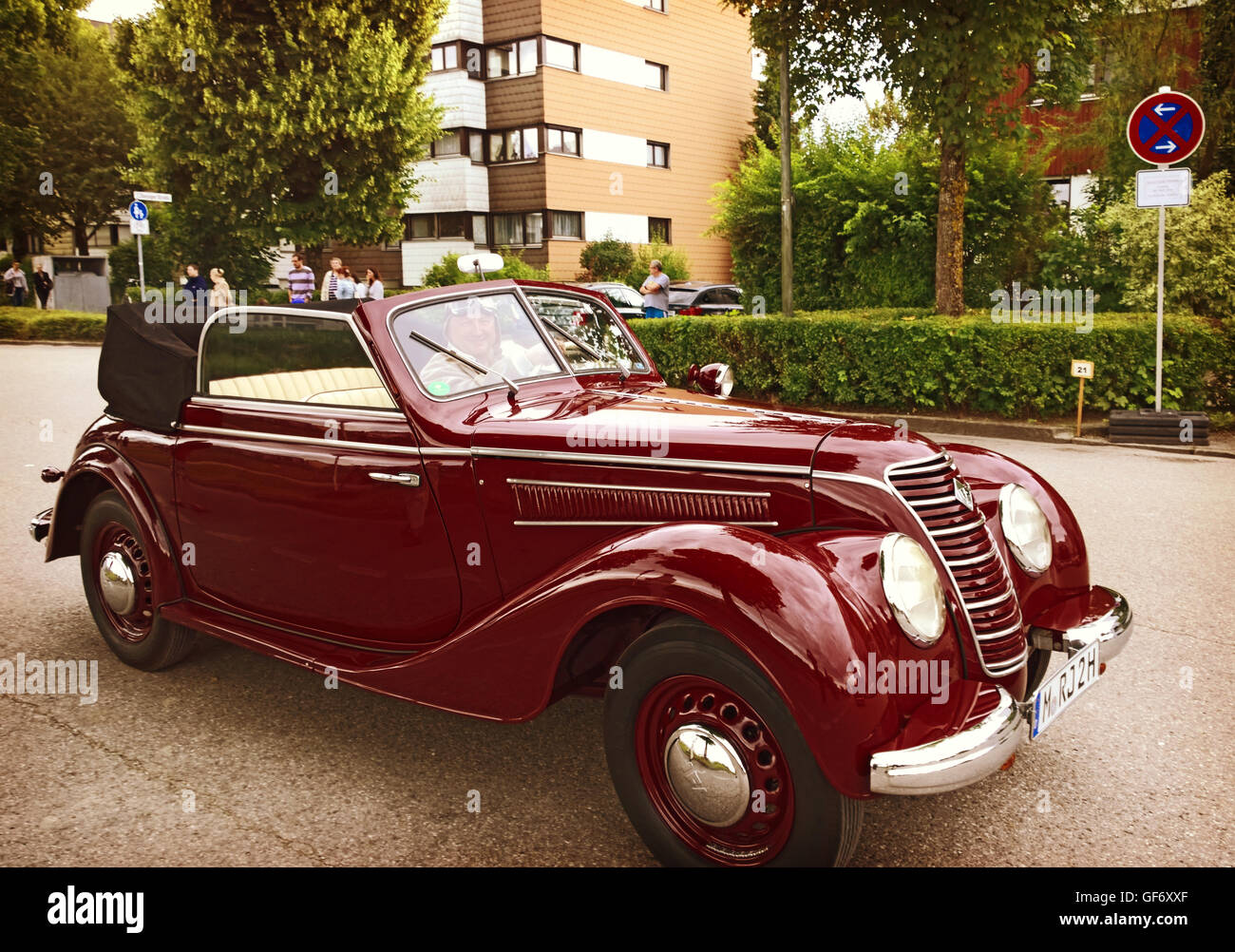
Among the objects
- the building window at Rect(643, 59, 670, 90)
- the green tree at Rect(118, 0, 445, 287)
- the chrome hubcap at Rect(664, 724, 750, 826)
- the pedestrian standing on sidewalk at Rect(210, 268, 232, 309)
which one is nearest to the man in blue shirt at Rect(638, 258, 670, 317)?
the pedestrian standing on sidewalk at Rect(210, 268, 232, 309)

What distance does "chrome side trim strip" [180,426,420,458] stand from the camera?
12.8 ft

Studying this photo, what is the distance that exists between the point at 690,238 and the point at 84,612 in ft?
118

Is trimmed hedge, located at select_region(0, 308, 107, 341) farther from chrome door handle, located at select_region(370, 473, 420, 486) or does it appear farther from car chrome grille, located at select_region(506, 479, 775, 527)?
car chrome grille, located at select_region(506, 479, 775, 527)

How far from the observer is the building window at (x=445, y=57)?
113 ft

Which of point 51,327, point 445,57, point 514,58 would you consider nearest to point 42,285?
point 51,327

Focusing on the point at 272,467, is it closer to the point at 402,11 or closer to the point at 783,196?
the point at 783,196

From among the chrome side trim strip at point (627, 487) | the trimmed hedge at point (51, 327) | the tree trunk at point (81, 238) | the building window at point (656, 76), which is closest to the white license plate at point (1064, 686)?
the chrome side trim strip at point (627, 487)

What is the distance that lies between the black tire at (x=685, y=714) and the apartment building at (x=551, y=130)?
104 feet

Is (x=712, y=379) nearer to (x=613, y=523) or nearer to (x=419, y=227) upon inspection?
(x=613, y=523)

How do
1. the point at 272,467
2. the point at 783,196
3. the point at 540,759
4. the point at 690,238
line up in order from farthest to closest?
the point at 690,238 < the point at 783,196 < the point at 272,467 < the point at 540,759

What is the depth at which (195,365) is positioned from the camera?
4719 mm

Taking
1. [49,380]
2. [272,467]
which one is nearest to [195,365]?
[272,467]

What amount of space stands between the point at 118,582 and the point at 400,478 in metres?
1.99

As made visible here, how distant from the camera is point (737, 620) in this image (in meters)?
2.87
